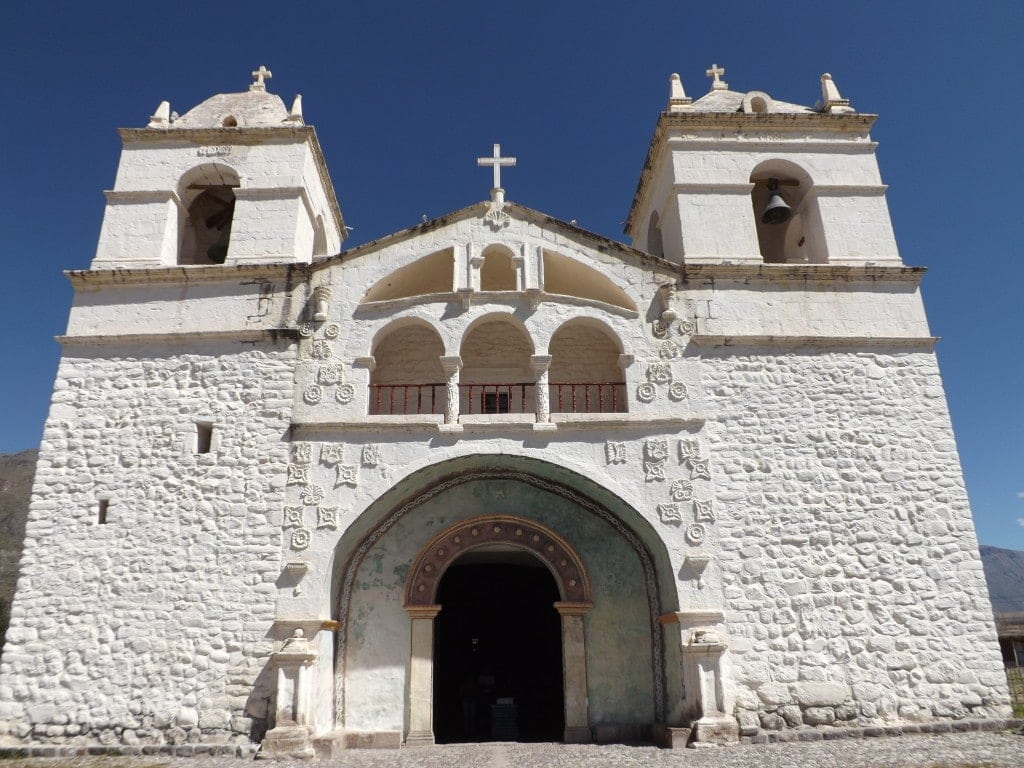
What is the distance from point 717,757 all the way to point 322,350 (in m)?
6.17

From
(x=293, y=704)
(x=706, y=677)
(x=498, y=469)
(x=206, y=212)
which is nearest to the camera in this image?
(x=293, y=704)

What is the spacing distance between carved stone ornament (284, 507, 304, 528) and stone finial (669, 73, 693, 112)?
756 cm

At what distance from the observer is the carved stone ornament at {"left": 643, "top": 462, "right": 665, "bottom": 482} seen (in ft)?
27.6

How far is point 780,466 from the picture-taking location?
8555 mm

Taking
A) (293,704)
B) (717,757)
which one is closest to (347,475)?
(293,704)

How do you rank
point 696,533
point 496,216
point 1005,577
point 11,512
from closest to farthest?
point 696,533, point 496,216, point 11,512, point 1005,577

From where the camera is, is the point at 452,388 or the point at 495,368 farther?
the point at 495,368

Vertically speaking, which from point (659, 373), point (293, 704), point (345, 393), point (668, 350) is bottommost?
point (293, 704)

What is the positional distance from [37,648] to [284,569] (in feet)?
8.73

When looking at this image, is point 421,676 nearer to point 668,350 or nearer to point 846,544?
point 668,350

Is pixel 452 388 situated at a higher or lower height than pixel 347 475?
higher

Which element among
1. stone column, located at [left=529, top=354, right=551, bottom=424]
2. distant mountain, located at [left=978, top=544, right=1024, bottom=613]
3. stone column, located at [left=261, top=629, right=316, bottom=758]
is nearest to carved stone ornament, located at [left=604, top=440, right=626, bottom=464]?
stone column, located at [left=529, top=354, right=551, bottom=424]

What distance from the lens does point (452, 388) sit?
28.8 feet

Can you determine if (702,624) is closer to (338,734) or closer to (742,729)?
(742,729)
